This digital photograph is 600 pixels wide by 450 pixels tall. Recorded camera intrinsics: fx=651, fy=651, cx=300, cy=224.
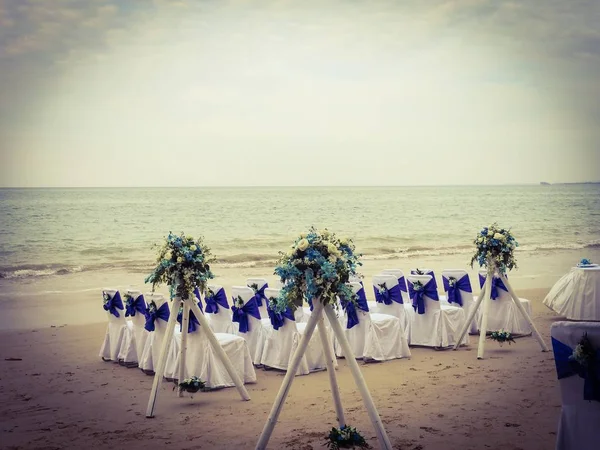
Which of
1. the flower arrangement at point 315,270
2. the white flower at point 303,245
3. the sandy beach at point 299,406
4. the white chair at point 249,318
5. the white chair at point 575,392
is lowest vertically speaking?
the sandy beach at point 299,406

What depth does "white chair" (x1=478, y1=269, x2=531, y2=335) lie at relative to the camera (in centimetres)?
928

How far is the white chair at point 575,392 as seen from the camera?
363 centimetres

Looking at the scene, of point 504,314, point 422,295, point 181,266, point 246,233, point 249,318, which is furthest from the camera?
point 246,233

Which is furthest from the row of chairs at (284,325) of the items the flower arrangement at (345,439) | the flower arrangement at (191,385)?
the flower arrangement at (345,439)

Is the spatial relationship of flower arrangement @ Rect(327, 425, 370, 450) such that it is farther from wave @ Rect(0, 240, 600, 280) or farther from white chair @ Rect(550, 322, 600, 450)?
wave @ Rect(0, 240, 600, 280)

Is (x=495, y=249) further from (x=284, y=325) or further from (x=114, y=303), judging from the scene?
(x=114, y=303)

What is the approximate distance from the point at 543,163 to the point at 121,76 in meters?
36.3

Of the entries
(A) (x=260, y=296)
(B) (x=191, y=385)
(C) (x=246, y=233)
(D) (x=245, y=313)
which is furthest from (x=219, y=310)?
(C) (x=246, y=233)

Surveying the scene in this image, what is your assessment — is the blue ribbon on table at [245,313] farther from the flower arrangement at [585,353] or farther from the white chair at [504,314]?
the flower arrangement at [585,353]

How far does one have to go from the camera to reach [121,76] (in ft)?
158

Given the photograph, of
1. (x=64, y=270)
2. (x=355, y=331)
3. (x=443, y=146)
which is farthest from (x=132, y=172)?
(x=355, y=331)

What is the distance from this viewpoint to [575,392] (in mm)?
3768

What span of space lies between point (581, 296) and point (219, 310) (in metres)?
5.84

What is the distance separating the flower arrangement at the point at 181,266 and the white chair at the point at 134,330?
145 centimetres
